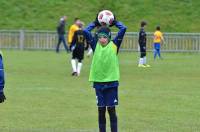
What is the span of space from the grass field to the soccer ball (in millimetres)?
2271

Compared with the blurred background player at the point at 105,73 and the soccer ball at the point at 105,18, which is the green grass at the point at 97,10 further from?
the blurred background player at the point at 105,73

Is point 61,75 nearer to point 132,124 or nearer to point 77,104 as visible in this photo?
point 77,104

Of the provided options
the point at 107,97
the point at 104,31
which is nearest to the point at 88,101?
the point at 107,97

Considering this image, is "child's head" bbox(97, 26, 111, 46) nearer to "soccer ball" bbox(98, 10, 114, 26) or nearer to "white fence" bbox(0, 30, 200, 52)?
"soccer ball" bbox(98, 10, 114, 26)

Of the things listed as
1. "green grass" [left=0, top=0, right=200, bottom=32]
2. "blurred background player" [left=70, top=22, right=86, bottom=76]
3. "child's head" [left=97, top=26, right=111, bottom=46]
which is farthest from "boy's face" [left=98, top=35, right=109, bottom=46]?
"green grass" [left=0, top=0, right=200, bottom=32]

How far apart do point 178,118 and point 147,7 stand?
35.2m

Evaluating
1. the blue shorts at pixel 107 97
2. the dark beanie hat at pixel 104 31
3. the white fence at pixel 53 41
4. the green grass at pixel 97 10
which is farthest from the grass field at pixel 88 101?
the green grass at pixel 97 10

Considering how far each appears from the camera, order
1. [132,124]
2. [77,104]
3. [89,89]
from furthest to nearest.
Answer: [89,89], [77,104], [132,124]

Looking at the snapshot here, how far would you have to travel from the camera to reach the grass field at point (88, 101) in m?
13.6

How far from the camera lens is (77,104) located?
1686 centimetres

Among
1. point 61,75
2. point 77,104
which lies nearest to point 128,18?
point 61,75

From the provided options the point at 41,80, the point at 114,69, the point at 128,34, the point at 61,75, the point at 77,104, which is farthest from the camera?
the point at 128,34

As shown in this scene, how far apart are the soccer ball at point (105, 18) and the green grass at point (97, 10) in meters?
34.6

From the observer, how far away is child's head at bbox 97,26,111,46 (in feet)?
38.1
